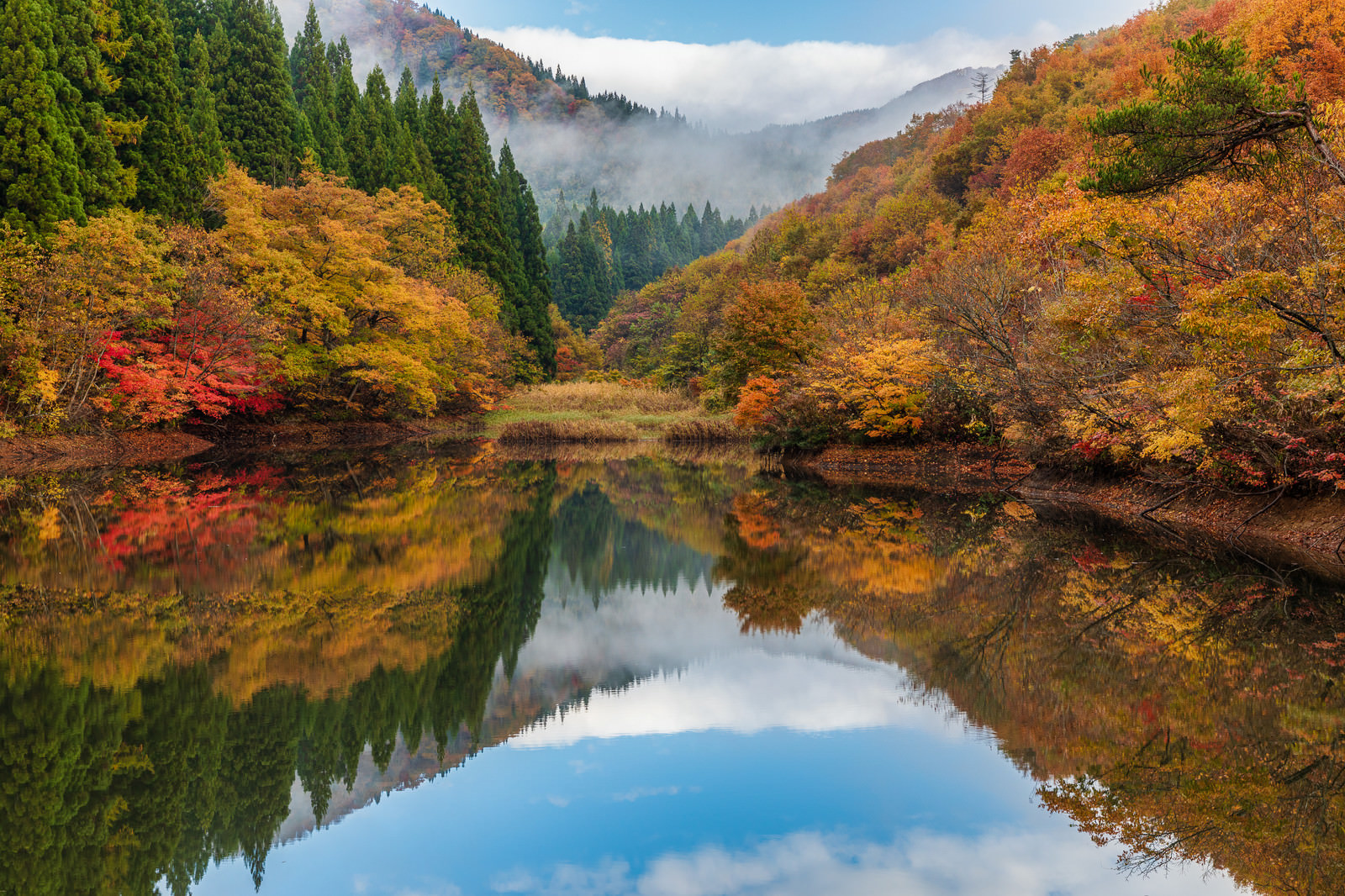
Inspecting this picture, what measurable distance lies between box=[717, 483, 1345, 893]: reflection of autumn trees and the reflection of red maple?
649 centimetres

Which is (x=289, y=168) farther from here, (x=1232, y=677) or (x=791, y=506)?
(x=1232, y=677)

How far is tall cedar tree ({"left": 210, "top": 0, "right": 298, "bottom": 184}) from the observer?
37.6 meters

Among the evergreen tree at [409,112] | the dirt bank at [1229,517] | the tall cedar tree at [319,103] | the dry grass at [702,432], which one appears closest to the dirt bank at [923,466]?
the dirt bank at [1229,517]

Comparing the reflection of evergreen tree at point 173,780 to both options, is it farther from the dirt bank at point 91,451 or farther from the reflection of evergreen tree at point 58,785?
the dirt bank at point 91,451

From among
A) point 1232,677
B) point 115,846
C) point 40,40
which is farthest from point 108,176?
point 1232,677

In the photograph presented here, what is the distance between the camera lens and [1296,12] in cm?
3134

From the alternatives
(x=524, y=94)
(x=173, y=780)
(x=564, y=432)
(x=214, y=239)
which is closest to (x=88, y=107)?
(x=214, y=239)

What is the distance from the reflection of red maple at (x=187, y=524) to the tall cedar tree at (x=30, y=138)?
828 cm

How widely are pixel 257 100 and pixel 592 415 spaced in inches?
768

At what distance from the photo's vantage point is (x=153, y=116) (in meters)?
29.5

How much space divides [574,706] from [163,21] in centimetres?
3245

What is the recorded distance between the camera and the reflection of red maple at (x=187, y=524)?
36.7 feet

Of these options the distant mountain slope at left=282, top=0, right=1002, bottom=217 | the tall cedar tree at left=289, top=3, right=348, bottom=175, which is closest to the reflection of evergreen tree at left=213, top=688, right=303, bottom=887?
the tall cedar tree at left=289, top=3, right=348, bottom=175

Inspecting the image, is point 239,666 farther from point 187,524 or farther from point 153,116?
point 153,116
